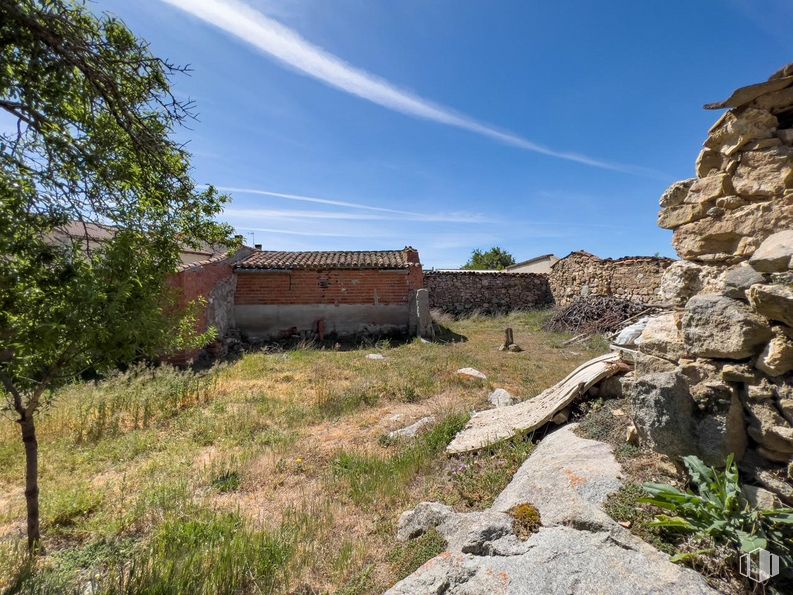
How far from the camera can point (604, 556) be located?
77.7 inches

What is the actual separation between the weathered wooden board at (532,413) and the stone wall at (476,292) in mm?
14484

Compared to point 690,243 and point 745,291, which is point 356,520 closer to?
point 745,291

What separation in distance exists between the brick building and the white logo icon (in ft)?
38.8

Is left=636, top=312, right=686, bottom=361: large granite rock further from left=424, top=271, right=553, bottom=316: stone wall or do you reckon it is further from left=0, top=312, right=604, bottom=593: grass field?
left=424, top=271, right=553, bottom=316: stone wall

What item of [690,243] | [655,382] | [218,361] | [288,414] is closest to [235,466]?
[288,414]

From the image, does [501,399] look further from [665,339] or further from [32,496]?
[32,496]

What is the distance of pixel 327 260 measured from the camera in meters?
14.7

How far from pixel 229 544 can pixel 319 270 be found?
36.9 ft

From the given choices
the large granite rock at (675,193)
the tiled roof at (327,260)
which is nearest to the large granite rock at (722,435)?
the large granite rock at (675,193)

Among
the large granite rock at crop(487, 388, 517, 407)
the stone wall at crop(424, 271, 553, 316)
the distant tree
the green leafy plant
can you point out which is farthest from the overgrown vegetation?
the distant tree

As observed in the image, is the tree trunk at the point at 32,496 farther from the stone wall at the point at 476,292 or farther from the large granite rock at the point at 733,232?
the stone wall at the point at 476,292

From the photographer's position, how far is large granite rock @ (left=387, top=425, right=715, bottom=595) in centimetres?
186

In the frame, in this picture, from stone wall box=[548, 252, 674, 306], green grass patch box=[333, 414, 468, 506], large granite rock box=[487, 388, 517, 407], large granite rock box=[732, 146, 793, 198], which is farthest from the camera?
Answer: stone wall box=[548, 252, 674, 306]

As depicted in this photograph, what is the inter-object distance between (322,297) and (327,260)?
1834mm
